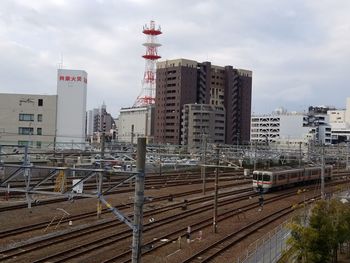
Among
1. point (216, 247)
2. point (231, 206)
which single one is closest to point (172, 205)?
point (231, 206)

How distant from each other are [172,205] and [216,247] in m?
10.6

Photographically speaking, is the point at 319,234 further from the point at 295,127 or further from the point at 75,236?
the point at 295,127

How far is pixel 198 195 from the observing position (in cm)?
3519

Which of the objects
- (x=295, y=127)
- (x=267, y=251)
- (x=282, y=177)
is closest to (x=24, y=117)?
(x=282, y=177)

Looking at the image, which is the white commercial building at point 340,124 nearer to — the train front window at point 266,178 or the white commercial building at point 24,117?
the white commercial building at point 24,117

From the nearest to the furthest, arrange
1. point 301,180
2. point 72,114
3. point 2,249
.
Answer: point 2,249
point 301,180
point 72,114

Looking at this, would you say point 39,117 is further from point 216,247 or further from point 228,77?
point 228,77

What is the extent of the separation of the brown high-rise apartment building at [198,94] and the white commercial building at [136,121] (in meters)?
5.98

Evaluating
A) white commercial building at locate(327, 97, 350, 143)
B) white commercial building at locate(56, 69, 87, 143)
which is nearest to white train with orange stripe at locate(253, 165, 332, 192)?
white commercial building at locate(56, 69, 87, 143)

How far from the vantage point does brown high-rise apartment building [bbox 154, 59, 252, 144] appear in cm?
10425

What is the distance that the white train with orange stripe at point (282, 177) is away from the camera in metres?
37.7

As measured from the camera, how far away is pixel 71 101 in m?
61.5

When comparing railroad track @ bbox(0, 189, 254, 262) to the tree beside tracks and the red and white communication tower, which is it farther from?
the red and white communication tower

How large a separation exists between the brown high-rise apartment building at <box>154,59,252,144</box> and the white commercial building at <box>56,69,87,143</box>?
42.1 meters
